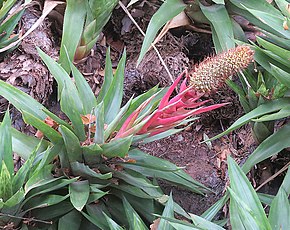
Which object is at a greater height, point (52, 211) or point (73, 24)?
point (73, 24)

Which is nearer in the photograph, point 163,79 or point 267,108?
point 267,108

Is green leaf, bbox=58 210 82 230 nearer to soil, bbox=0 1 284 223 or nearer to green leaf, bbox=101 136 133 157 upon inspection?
green leaf, bbox=101 136 133 157

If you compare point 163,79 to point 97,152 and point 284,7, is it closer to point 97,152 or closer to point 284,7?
point 284,7

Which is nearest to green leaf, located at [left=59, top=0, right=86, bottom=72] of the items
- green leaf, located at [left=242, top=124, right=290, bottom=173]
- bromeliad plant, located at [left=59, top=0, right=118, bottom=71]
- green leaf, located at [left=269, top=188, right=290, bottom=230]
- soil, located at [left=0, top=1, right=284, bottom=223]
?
bromeliad plant, located at [left=59, top=0, right=118, bottom=71]

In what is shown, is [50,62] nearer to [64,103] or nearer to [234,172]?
[64,103]

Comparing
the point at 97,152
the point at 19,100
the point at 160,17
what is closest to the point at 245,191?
the point at 97,152

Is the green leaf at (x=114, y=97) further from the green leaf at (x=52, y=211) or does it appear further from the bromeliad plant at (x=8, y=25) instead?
the bromeliad plant at (x=8, y=25)
